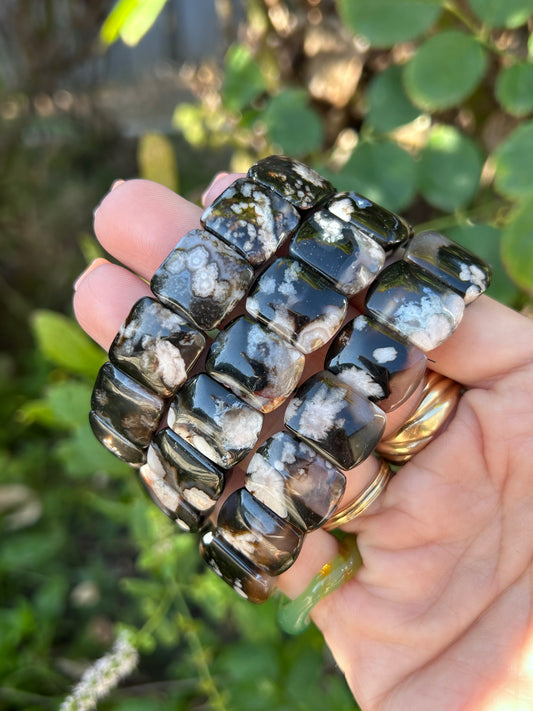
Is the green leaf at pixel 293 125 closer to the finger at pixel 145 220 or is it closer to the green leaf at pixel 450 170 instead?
the green leaf at pixel 450 170

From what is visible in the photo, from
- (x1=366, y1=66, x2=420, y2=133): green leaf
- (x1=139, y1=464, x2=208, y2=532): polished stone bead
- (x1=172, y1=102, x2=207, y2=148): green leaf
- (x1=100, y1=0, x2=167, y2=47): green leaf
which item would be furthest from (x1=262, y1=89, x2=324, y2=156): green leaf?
(x1=139, y1=464, x2=208, y2=532): polished stone bead

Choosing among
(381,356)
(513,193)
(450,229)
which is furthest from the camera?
(450,229)

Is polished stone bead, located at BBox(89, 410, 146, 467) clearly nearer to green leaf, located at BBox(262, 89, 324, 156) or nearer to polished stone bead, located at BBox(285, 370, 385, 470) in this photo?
polished stone bead, located at BBox(285, 370, 385, 470)

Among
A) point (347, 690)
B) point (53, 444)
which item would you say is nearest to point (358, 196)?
point (347, 690)

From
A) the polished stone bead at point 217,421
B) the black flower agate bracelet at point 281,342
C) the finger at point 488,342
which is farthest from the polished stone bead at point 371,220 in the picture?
the polished stone bead at point 217,421

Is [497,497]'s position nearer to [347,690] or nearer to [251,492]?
[251,492]

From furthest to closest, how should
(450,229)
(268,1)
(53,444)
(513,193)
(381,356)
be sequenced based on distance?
(53,444), (268,1), (450,229), (513,193), (381,356)

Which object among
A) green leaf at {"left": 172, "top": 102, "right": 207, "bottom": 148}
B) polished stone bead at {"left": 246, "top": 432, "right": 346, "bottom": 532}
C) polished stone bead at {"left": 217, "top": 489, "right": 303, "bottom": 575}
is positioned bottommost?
polished stone bead at {"left": 217, "top": 489, "right": 303, "bottom": 575}
